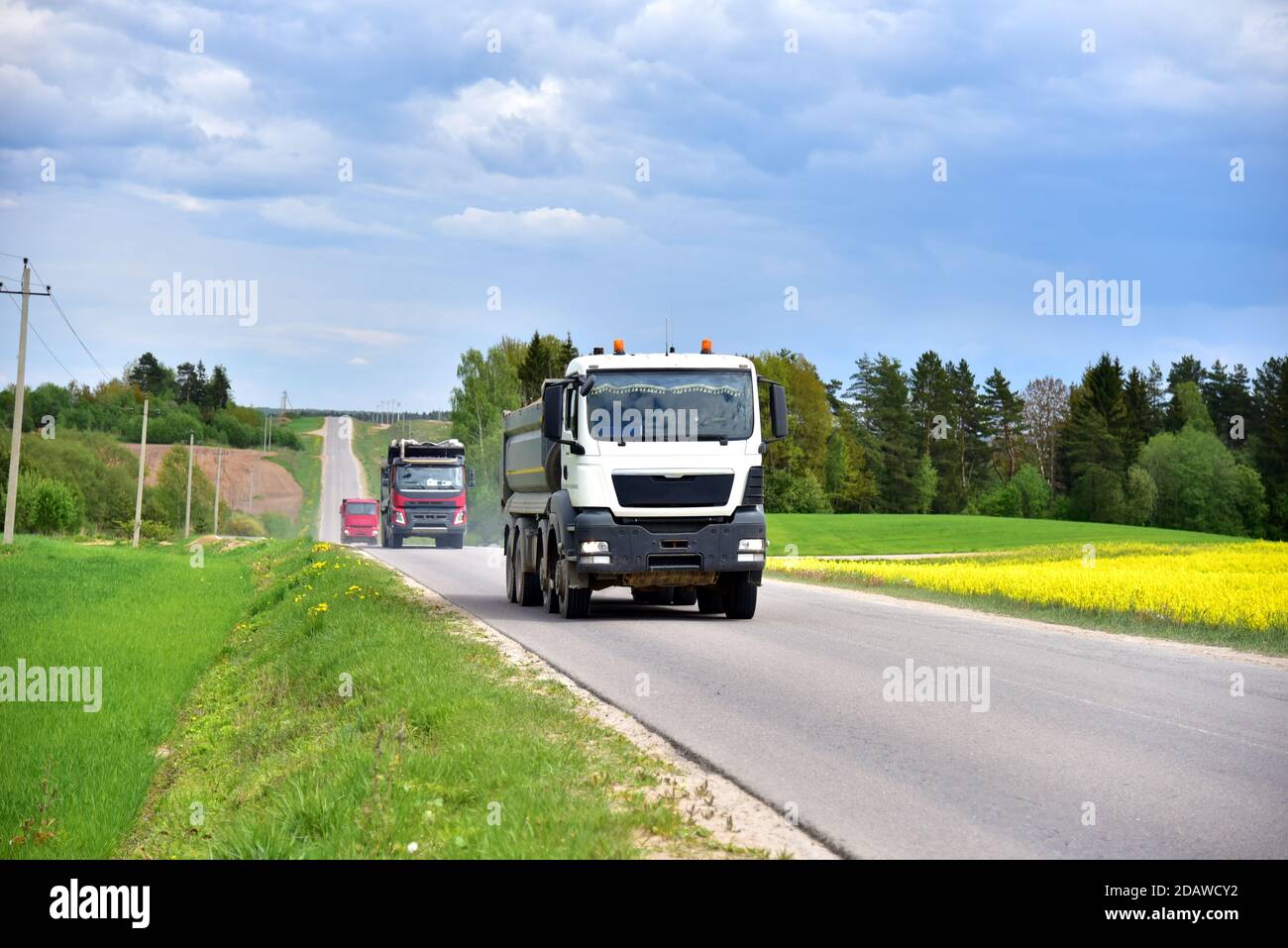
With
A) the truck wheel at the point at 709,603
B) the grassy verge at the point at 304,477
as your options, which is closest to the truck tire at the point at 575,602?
the truck wheel at the point at 709,603

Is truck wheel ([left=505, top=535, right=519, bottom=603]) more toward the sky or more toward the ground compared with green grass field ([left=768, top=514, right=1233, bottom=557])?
more toward the sky

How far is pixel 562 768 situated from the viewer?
285 inches

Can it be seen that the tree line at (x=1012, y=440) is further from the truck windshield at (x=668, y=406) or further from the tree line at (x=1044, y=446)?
the truck windshield at (x=668, y=406)

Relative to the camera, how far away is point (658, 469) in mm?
16594

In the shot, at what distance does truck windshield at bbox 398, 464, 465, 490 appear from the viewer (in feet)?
148

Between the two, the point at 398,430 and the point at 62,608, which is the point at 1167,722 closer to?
the point at 62,608

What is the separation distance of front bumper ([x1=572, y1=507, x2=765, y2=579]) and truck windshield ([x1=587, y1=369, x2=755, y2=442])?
3.72 feet

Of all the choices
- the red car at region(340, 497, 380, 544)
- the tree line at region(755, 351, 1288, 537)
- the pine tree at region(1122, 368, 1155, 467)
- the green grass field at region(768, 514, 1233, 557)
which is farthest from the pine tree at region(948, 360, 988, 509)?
the red car at region(340, 497, 380, 544)

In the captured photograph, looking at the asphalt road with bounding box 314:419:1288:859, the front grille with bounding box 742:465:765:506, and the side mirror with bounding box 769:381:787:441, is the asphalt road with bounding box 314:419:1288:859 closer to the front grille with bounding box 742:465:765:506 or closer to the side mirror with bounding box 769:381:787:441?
the front grille with bounding box 742:465:765:506

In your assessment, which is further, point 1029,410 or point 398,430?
point 398,430

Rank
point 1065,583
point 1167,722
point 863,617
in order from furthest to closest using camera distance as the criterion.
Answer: point 1065,583, point 863,617, point 1167,722
